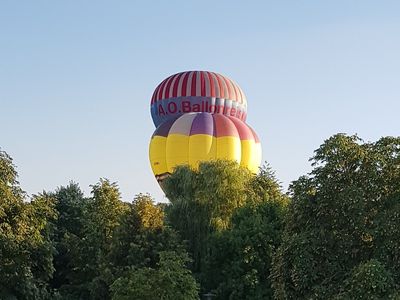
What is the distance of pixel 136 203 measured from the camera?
25.9 m

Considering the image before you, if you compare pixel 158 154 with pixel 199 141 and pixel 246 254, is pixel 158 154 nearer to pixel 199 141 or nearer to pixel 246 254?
pixel 199 141

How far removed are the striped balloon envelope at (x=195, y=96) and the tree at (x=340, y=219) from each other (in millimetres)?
20346

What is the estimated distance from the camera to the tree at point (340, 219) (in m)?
17.1

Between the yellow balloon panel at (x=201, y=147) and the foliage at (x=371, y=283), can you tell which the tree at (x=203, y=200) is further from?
the foliage at (x=371, y=283)

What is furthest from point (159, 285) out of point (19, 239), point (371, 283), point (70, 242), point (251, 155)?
point (251, 155)

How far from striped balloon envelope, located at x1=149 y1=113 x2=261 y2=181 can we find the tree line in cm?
422

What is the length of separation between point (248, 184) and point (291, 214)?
445 inches

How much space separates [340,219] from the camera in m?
18.0

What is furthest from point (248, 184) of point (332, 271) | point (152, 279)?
point (332, 271)

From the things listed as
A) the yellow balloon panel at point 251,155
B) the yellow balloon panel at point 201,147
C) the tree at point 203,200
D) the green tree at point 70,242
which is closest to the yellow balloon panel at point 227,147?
the yellow balloon panel at point 201,147

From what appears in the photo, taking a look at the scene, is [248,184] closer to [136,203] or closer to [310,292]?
[136,203]

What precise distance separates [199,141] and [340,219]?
18.6 meters

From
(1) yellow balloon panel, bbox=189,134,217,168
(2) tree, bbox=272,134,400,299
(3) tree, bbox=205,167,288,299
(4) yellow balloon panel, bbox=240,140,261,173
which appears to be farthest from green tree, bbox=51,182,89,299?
(2) tree, bbox=272,134,400,299

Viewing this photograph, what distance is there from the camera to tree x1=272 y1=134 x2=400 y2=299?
17141 millimetres
